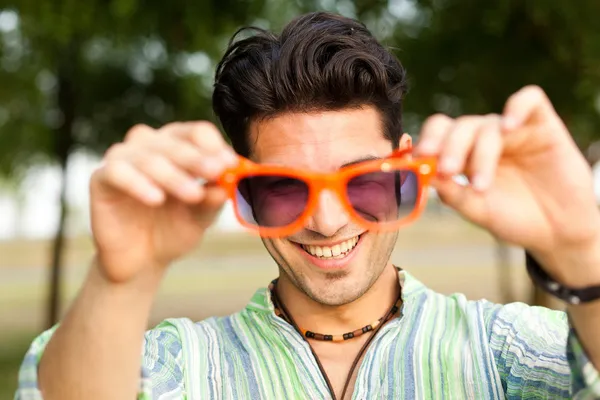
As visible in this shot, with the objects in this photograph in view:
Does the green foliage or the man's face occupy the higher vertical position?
the green foliage

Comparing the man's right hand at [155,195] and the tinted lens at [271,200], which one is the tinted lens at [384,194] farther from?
the man's right hand at [155,195]

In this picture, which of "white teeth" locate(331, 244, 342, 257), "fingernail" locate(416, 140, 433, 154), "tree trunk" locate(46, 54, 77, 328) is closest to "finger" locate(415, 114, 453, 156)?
"fingernail" locate(416, 140, 433, 154)

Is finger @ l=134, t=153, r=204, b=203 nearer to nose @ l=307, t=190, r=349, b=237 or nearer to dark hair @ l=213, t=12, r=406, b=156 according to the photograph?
nose @ l=307, t=190, r=349, b=237

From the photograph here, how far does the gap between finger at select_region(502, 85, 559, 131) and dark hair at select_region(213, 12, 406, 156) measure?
85 centimetres

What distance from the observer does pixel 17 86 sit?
8188 millimetres

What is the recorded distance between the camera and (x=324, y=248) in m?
2.11

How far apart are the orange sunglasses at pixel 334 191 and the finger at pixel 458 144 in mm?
41

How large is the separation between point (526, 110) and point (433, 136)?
0.61ft

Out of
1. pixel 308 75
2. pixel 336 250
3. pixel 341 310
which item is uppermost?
pixel 308 75

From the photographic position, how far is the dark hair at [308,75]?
7.34ft

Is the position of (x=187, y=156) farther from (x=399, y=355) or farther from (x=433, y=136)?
(x=399, y=355)

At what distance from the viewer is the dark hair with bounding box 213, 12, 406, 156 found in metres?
2.24

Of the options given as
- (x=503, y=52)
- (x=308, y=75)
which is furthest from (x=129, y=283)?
(x=503, y=52)

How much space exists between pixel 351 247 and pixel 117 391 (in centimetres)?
86
